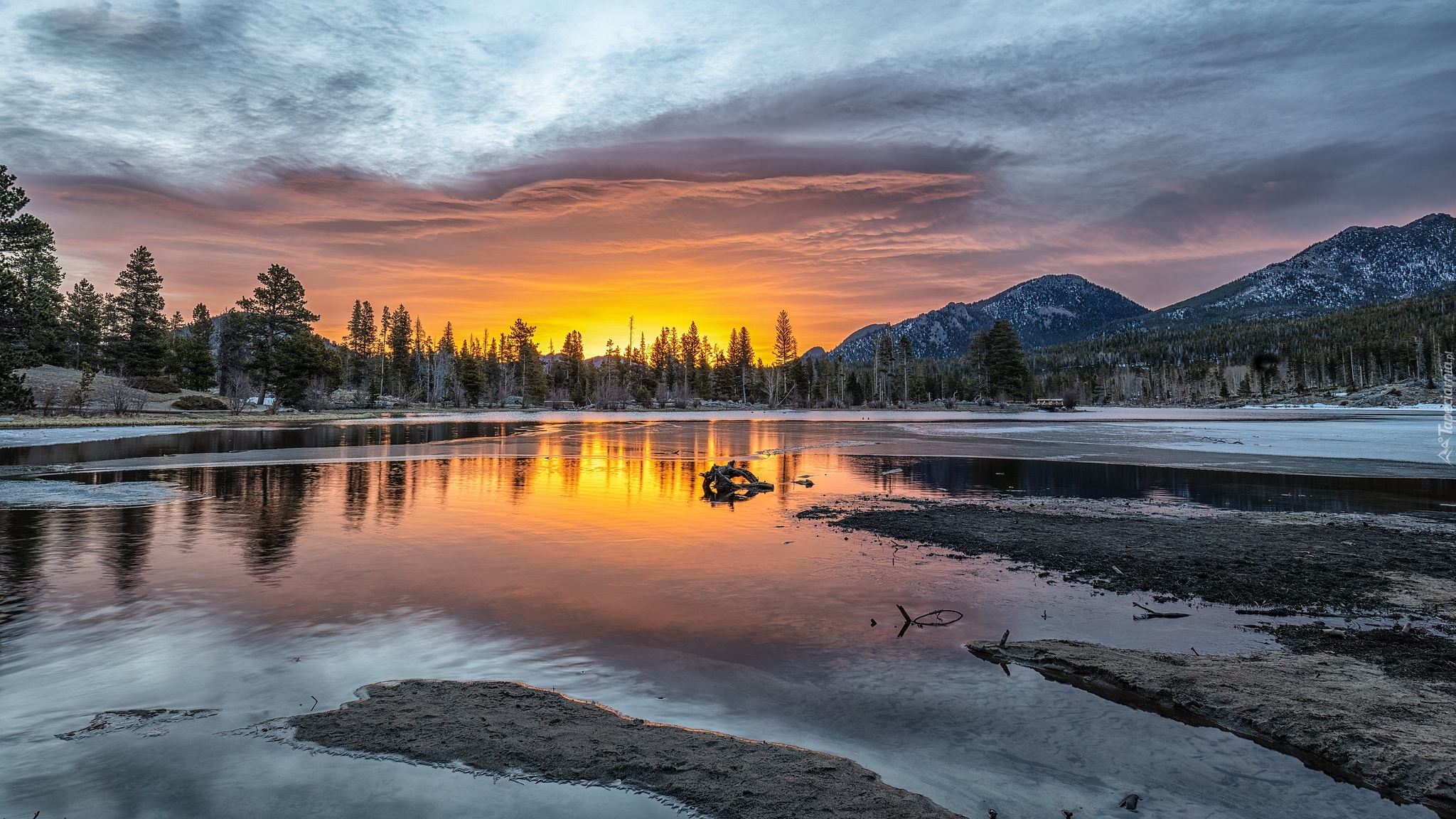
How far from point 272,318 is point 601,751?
87975 mm

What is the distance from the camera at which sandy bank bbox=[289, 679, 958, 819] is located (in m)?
4.70

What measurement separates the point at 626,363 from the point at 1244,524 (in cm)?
15905

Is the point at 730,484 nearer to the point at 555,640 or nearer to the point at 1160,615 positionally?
the point at 555,640

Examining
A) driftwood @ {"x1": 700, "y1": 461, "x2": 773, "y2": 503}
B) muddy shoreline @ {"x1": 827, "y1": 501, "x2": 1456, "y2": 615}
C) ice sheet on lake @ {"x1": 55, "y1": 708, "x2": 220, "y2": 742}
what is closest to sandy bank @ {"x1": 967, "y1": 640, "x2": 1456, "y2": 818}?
muddy shoreline @ {"x1": 827, "y1": 501, "x2": 1456, "y2": 615}

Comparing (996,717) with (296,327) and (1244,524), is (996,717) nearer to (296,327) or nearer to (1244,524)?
(1244,524)

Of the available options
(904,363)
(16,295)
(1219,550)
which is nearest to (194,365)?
(16,295)

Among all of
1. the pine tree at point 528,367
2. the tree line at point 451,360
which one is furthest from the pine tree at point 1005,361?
the pine tree at point 528,367

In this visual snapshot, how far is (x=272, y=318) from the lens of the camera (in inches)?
3031

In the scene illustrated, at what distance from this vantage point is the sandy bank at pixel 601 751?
4.70 m

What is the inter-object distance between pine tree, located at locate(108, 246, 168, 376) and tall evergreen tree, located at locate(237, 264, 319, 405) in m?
9.03

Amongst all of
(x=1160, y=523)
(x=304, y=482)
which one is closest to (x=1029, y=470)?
(x=1160, y=523)

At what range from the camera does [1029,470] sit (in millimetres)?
26609

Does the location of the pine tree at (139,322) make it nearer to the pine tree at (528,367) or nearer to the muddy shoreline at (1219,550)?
the pine tree at (528,367)

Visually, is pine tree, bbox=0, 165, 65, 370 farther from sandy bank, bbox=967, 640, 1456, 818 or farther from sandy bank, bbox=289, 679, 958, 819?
sandy bank, bbox=967, 640, 1456, 818
